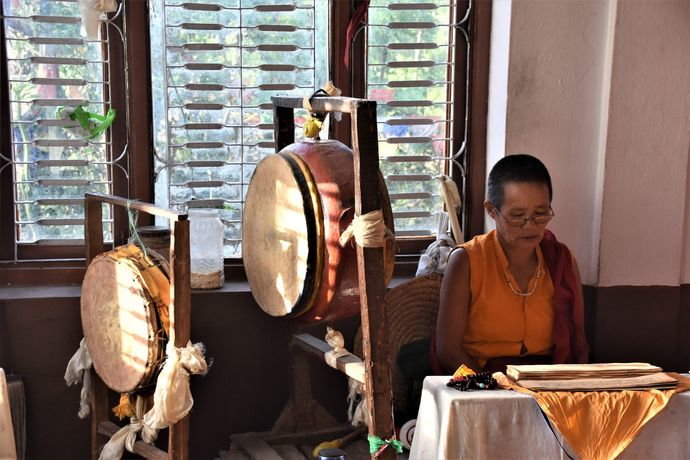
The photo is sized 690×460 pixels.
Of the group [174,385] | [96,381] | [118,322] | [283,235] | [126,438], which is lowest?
[126,438]

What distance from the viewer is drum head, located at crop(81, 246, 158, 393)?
103 inches

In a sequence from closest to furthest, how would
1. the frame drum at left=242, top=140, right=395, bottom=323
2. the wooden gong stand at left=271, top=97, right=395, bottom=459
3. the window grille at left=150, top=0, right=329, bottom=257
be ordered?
the wooden gong stand at left=271, top=97, right=395, bottom=459
the frame drum at left=242, top=140, right=395, bottom=323
the window grille at left=150, top=0, right=329, bottom=257

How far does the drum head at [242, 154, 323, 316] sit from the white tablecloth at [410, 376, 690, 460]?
0.61 metres

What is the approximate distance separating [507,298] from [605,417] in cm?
88

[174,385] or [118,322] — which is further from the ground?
[118,322]

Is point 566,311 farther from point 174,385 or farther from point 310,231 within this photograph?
point 174,385

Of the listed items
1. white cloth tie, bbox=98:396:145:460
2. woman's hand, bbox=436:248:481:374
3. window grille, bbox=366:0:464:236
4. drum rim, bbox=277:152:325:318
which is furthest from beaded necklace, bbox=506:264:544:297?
white cloth tie, bbox=98:396:145:460

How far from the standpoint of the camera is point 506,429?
2135 mm

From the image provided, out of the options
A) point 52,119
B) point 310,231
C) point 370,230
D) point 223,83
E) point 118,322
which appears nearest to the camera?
point 370,230

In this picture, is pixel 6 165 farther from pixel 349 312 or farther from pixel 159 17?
pixel 349 312

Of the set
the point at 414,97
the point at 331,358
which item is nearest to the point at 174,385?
the point at 331,358

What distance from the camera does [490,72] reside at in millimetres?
3477

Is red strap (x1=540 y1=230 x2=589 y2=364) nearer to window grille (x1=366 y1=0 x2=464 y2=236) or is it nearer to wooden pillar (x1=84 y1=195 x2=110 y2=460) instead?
window grille (x1=366 y1=0 x2=464 y2=236)

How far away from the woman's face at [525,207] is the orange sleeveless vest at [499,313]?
0.42 ft
